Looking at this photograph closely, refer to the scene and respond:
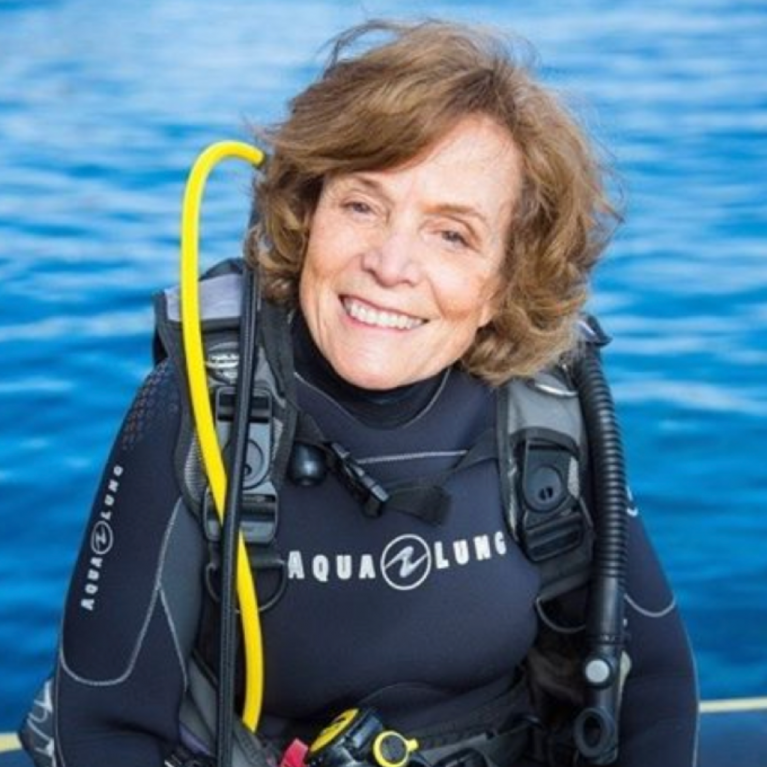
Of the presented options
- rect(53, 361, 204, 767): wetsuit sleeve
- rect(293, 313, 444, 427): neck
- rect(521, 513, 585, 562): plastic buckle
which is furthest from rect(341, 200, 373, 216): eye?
rect(521, 513, 585, 562): plastic buckle

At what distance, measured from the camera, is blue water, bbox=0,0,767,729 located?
4008 millimetres

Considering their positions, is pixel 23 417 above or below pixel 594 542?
below

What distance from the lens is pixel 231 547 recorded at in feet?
5.51

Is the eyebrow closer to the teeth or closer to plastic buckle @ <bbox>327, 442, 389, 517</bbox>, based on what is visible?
the teeth

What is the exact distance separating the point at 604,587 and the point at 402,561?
20 cm

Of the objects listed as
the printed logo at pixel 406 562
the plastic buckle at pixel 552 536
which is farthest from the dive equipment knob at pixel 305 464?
the plastic buckle at pixel 552 536

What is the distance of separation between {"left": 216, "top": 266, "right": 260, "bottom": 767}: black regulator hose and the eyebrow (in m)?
0.18

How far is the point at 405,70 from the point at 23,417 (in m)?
2.84

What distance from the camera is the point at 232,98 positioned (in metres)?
6.84

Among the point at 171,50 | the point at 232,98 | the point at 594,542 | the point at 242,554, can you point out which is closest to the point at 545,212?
the point at 594,542

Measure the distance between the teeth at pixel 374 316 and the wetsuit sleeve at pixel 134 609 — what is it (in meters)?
0.18

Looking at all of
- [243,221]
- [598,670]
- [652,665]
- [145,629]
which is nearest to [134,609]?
[145,629]

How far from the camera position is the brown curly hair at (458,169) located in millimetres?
1783

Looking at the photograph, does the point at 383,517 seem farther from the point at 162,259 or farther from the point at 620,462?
the point at 162,259
